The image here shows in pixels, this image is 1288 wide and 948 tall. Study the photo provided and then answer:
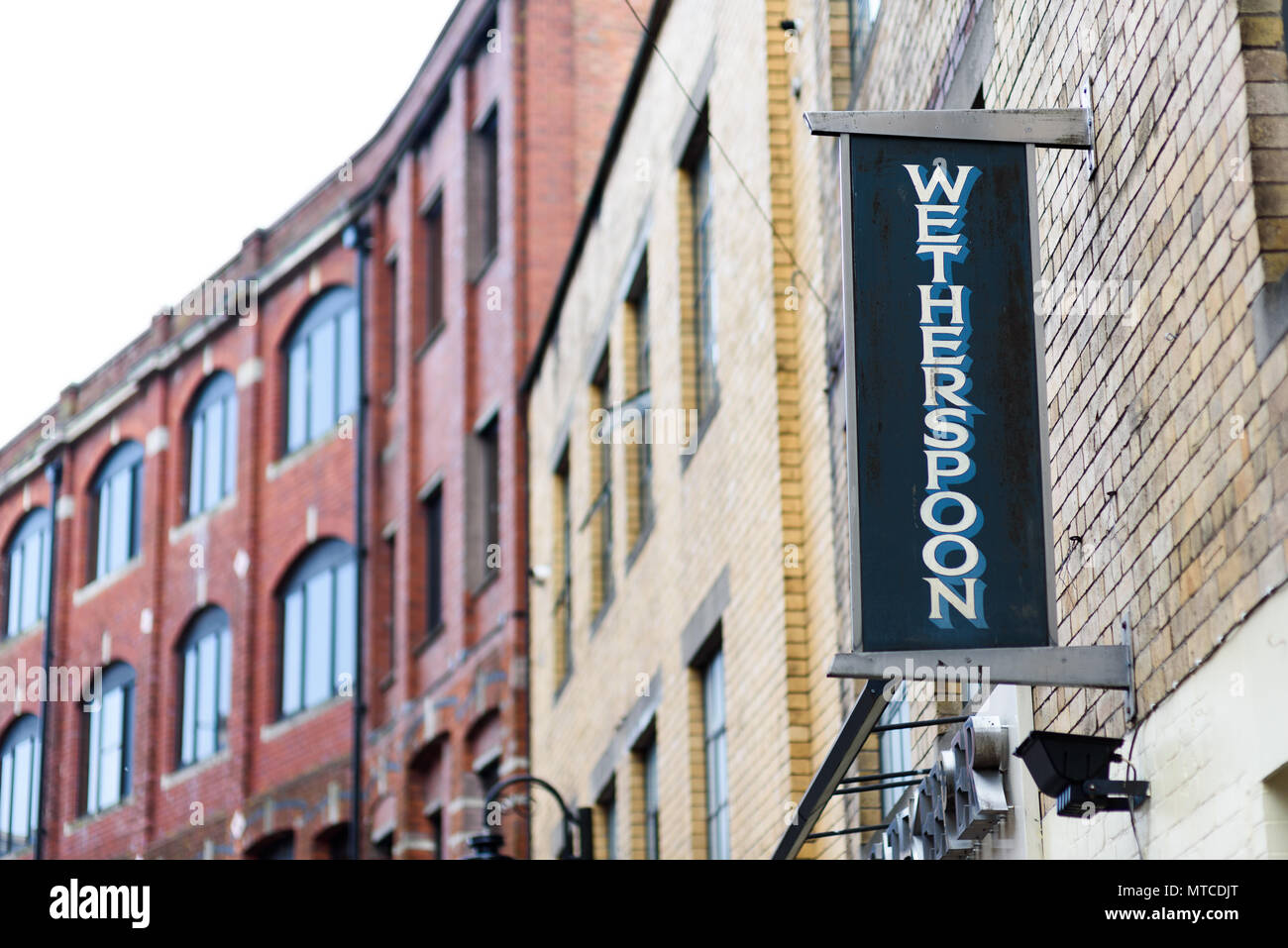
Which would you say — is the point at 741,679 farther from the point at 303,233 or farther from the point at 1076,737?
the point at 303,233

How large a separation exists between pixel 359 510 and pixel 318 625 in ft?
7.00

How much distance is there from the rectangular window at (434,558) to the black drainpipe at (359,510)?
4.98 ft

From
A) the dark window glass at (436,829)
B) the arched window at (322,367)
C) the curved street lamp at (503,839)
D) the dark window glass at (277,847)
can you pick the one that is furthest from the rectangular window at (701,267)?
the dark window glass at (277,847)

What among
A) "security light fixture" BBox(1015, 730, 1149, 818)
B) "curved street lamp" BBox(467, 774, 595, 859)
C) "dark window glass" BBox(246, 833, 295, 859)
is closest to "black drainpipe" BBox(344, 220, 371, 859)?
"dark window glass" BBox(246, 833, 295, 859)

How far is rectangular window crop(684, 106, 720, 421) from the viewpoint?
1664 cm

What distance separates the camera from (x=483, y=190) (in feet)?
92.0

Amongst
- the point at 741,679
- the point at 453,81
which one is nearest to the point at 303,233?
the point at 453,81

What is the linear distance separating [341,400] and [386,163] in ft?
11.3

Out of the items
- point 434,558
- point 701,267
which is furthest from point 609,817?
point 434,558

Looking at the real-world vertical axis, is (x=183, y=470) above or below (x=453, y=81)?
below

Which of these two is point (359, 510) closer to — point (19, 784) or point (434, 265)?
point (434, 265)

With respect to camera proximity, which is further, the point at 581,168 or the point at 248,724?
the point at 248,724

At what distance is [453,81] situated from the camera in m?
28.8

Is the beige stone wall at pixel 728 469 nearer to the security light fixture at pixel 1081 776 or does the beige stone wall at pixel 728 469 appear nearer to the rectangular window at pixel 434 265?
the security light fixture at pixel 1081 776
